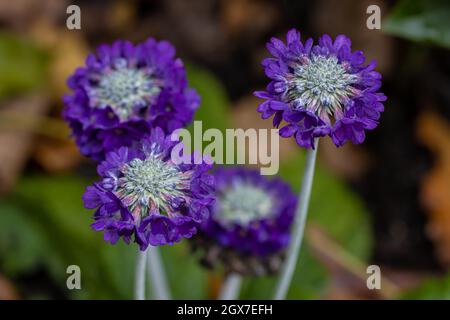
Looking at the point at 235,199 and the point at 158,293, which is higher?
the point at 235,199

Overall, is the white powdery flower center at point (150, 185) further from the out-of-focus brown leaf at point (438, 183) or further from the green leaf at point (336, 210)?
the out-of-focus brown leaf at point (438, 183)

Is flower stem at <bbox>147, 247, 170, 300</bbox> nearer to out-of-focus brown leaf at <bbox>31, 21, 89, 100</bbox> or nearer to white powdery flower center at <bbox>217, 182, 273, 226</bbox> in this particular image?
white powdery flower center at <bbox>217, 182, 273, 226</bbox>

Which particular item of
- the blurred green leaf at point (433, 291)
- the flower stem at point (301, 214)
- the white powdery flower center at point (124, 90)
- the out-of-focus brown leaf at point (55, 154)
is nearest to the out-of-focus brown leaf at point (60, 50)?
the out-of-focus brown leaf at point (55, 154)

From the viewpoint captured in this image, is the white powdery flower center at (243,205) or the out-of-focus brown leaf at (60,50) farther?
the out-of-focus brown leaf at (60,50)

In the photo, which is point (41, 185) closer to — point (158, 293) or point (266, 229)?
point (158, 293)

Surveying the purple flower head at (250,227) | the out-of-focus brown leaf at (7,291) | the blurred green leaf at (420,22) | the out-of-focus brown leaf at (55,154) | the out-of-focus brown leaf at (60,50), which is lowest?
the out-of-focus brown leaf at (7,291)

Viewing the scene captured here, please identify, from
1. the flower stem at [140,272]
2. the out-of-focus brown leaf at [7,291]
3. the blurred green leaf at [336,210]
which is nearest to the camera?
the flower stem at [140,272]
